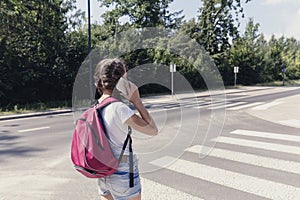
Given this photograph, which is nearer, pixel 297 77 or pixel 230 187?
pixel 230 187

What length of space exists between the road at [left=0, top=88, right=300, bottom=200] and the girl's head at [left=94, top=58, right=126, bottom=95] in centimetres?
219

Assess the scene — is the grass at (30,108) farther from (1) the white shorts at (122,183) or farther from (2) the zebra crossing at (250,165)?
(1) the white shorts at (122,183)

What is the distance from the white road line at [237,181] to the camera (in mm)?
3549

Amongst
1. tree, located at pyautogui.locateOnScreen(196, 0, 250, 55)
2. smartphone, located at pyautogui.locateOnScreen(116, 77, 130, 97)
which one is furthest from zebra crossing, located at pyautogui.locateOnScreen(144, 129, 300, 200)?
tree, located at pyautogui.locateOnScreen(196, 0, 250, 55)

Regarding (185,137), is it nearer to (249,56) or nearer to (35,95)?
(35,95)

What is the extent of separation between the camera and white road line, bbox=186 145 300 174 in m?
4.58

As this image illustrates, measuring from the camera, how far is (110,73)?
172 cm

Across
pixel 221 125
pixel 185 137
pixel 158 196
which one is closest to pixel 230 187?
pixel 158 196

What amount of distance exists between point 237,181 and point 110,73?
3100 mm

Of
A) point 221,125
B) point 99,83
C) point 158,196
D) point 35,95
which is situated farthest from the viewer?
point 35,95

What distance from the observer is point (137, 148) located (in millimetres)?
5922

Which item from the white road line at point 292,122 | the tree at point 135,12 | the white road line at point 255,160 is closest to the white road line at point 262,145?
the white road line at point 255,160

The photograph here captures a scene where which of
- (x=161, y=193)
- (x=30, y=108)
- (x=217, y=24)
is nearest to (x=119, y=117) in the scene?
(x=161, y=193)

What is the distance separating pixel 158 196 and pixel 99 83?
7.38ft
